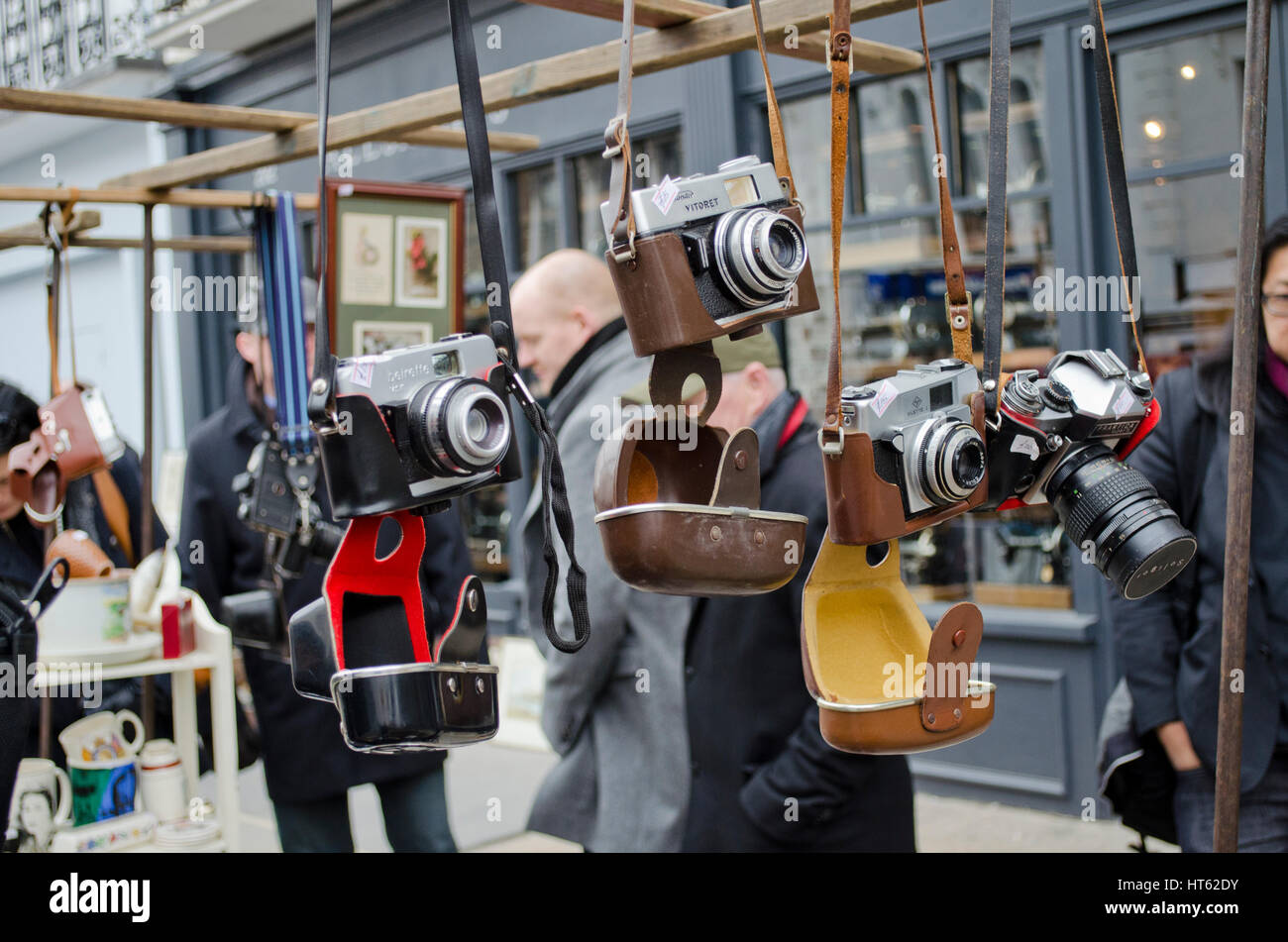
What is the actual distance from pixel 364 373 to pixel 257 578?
219cm

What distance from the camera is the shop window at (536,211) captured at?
641 cm

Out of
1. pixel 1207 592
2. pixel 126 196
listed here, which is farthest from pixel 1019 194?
pixel 126 196

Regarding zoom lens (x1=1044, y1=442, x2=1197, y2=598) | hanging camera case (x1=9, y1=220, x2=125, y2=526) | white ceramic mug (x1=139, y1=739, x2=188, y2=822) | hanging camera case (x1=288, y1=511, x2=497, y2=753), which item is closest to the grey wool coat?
white ceramic mug (x1=139, y1=739, x2=188, y2=822)

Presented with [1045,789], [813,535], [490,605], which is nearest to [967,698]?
[813,535]

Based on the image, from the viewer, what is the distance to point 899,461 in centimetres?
120

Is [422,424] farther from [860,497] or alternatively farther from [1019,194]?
[1019,194]

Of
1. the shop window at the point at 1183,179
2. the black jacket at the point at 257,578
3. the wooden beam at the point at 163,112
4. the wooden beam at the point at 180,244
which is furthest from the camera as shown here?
the shop window at the point at 1183,179

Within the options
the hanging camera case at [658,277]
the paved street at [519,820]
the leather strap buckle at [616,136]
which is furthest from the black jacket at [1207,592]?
the paved street at [519,820]

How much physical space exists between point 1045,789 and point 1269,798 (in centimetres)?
249

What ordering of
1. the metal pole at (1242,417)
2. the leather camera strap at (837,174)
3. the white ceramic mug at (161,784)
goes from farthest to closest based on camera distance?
the white ceramic mug at (161,784) < the metal pole at (1242,417) < the leather camera strap at (837,174)

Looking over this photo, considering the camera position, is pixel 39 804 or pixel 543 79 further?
pixel 39 804

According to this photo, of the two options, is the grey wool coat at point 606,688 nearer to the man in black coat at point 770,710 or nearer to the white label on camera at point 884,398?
the man in black coat at point 770,710

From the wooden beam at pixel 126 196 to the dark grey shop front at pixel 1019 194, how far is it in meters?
2.74

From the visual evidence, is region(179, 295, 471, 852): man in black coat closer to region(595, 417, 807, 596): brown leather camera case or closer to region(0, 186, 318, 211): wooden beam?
region(0, 186, 318, 211): wooden beam
